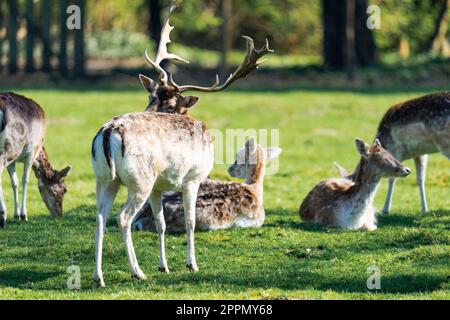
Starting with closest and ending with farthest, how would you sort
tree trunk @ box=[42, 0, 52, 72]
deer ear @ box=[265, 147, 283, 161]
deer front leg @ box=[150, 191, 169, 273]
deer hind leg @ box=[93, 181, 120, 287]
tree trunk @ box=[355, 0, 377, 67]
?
deer hind leg @ box=[93, 181, 120, 287]
deer front leg @ box=[150, 191, 169, 273]
deer ear @ box=[265, 147, 283, 161]
tree trunk @ box=[42, 0, 52, 72]
tree trunk @ box=[355, 0, 377, 67]

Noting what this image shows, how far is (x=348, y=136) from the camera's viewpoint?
20.6m

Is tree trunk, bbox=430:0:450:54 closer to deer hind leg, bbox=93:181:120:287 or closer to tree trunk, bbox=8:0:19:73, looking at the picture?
tree trunk, bbox=8:0:19:73

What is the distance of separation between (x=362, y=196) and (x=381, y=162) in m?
0.42

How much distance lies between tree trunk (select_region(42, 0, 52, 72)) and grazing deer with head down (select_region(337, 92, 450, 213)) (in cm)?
1746

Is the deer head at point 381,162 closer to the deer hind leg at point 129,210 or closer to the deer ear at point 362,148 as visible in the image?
the deer ear at point 362,148

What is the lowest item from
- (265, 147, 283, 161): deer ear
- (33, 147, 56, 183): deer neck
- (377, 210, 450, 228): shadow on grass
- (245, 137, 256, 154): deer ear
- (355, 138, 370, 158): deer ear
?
(377, 210, 450, 228): shadow on grass

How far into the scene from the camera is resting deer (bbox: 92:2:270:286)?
8.45 m

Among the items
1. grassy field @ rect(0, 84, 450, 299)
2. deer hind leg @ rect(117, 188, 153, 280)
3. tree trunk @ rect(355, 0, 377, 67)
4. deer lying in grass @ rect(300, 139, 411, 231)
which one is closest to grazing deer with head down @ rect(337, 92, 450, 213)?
grassy field @ rect(0, 84, 450, 299)

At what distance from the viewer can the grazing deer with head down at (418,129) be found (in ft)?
39.3

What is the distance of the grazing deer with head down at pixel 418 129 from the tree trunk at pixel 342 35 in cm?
1518

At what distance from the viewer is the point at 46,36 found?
29.1 metres

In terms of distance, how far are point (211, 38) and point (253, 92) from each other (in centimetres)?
1931
